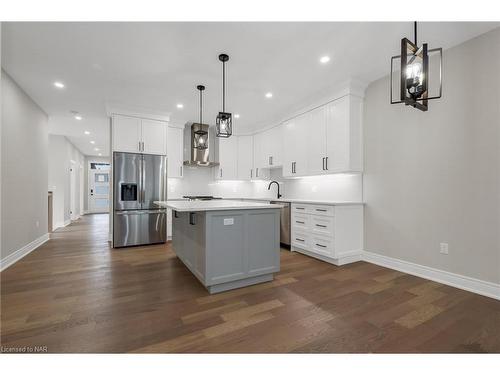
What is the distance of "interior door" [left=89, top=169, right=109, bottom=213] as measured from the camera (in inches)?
454

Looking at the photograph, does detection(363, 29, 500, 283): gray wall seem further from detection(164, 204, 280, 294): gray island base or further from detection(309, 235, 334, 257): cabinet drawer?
detection(164, 204, 280, 294): gray island base

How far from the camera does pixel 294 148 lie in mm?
4750

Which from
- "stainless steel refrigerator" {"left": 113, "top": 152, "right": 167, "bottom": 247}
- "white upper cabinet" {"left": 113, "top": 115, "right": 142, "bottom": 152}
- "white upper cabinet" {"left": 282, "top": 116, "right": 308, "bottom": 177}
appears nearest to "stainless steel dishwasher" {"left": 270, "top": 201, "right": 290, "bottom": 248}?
"white upper cabinet" {"left": 282, "top": 116, "right": 308, "bottom": 177}

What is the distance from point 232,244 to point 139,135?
11.5 ft

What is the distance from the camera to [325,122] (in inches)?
161

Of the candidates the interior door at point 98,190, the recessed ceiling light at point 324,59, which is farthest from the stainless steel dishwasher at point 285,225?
the interior door at point 98,190

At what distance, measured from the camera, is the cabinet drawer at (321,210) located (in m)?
3.63

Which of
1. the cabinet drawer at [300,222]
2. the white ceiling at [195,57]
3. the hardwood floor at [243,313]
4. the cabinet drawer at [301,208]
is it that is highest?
the white ceiling at [195,57]

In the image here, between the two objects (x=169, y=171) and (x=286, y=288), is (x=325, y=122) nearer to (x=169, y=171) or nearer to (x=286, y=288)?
(x=286, y=288)

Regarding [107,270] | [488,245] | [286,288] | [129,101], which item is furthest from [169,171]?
[488,245]

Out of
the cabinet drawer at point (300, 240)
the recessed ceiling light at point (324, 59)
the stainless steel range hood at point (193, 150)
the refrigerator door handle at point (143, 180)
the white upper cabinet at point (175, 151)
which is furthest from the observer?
the stainless steel range hood at point (193, 150)

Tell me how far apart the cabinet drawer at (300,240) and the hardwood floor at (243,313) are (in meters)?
0.66

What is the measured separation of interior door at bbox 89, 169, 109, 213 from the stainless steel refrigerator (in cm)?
847

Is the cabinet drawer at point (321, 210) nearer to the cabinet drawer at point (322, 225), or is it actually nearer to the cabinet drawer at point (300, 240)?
the cabinet drawer at point (322, 225)
